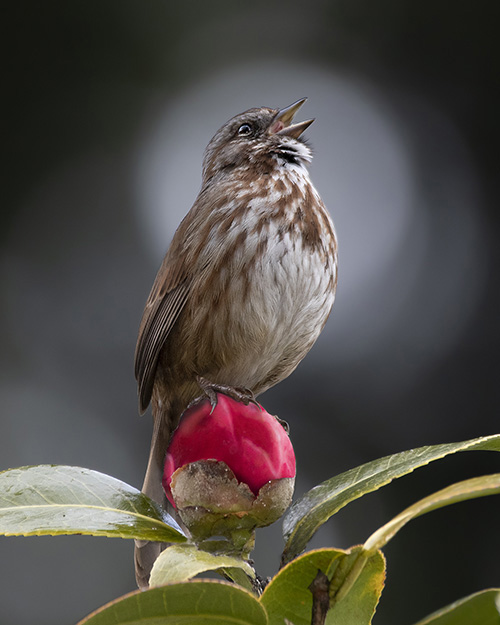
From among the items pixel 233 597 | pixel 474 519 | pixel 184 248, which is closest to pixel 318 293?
pixel 184 248

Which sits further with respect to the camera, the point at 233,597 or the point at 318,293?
the point at 318,293

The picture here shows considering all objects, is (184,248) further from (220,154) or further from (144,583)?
(144,583)

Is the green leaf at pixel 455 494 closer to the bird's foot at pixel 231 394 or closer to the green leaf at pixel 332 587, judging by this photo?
the green leaf at pixel 332 587

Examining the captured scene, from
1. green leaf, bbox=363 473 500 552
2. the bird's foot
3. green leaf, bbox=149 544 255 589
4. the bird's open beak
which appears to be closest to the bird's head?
the bird's open beak

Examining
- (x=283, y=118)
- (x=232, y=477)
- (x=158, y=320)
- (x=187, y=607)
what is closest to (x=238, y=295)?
(x=158, y=320)

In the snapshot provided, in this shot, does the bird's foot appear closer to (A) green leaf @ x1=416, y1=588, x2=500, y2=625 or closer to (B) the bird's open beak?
(A) green leaf @ x1=416, y1=588, x2=500, y2=625

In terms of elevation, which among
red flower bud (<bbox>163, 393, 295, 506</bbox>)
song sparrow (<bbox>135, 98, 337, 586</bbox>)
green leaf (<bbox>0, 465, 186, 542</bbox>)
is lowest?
green leaf (<bbox>0, 465, 186, 542</bbox>)

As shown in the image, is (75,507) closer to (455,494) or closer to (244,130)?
(455,494)

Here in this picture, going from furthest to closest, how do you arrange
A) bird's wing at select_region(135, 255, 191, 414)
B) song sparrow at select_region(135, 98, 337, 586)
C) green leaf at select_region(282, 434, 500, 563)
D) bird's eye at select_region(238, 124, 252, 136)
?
bird's eye at select_region(238, 124, 252, 136), bird's wing at select_region(135, 255, 191, 414), song sparrow at select_region(135, 98, 337, 586), green leaf at select_region(282, 434, 500, 563)
